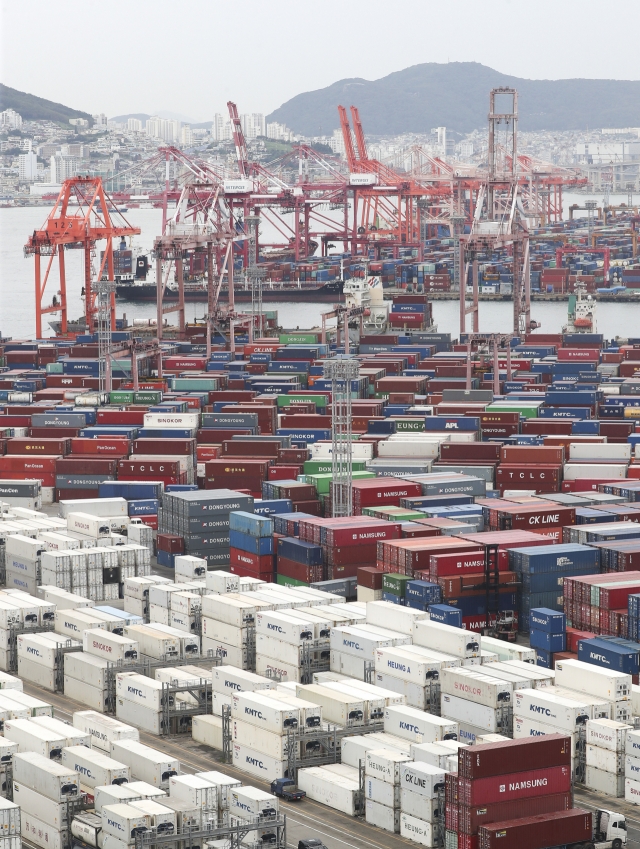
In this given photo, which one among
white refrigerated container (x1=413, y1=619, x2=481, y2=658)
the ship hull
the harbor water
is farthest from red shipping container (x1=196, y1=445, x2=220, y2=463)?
the ship hull

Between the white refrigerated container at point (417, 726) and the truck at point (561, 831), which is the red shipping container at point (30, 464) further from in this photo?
the truck at point (561, 831)

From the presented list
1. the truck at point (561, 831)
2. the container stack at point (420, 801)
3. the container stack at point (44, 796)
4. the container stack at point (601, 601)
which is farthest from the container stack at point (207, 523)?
the truck at point (561, 831)

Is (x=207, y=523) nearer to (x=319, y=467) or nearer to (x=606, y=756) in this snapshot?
(x=319, y=467)

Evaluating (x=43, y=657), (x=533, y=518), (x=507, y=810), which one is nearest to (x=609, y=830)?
(x=507, y=810)

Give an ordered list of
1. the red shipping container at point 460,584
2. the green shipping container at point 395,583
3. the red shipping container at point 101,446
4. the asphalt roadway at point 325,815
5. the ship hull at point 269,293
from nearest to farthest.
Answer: the asphalt roadway at point 325,815 < the red shipping container at point 460,584 < the green shipping container at point 395,583 < the red shipping container at point 101,446 < the ship hull at point 269,293

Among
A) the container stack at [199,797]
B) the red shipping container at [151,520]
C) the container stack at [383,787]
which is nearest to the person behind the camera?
the container stack at [199,797]

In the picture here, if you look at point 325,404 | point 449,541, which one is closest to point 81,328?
point 325,404

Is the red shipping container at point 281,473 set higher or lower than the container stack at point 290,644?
higher

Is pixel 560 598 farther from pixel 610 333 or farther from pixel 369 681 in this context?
pixel 610 333
